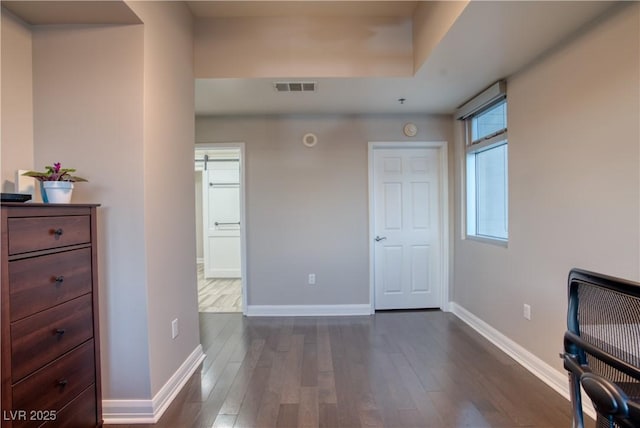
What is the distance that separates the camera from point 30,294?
50.0 inches

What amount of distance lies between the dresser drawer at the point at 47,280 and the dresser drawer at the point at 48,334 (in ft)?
0.13

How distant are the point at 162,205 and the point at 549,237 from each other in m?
2.58

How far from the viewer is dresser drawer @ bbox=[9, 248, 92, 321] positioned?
1.21 metres

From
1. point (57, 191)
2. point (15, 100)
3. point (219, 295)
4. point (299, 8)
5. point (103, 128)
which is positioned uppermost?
point (299, 8)

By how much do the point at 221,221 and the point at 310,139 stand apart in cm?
309

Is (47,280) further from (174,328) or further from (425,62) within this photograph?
(425,62)

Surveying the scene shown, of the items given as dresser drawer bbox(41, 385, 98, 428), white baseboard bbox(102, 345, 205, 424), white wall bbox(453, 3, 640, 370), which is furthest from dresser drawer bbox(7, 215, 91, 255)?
white wall bbox(453, 3, 640, 370)

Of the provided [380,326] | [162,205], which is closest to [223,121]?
[162,205]

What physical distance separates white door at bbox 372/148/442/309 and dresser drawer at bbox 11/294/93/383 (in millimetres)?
2793

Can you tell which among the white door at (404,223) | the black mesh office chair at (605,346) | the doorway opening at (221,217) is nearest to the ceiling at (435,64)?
the white door at (404,223)

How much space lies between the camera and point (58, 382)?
140 centimetres

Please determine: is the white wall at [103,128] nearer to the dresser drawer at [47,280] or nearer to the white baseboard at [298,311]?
the dresser drawer at [47,280]

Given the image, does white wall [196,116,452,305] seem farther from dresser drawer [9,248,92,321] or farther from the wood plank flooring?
dresser drawer [9,248,92,321]

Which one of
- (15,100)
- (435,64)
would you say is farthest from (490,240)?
(15,100)
